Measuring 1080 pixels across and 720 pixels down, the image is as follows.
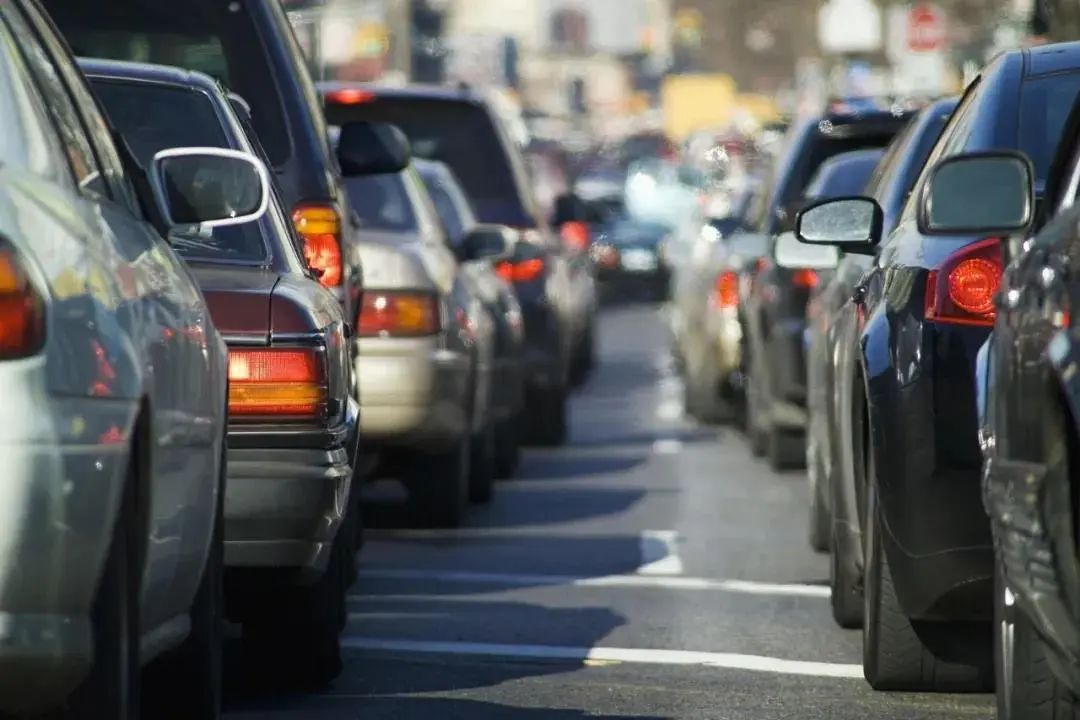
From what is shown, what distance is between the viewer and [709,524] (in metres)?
13.9

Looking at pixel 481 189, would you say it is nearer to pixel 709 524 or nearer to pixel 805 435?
pixel 805 435

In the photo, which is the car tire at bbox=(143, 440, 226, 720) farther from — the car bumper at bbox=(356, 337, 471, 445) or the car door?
the car bumper at bbox=(356, 337, 471, 445)

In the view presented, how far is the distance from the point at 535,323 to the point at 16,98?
1233 cm

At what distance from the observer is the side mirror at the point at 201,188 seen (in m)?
6.89

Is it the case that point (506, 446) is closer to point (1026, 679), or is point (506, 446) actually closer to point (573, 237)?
point (573, 237)

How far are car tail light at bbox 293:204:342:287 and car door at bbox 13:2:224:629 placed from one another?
3.50 m

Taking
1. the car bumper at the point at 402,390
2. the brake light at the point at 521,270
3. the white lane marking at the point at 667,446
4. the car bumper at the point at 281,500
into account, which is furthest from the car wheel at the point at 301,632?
the white lane marking at the point at 667,446

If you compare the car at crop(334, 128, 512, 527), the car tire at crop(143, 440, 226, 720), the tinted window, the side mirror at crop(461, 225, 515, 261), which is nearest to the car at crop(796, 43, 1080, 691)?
the car tire at crop(143, 440, 226, 720)

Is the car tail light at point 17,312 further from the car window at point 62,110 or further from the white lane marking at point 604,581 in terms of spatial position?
the white lane marking at point 604,581

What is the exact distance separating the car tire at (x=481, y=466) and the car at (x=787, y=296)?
144 cm

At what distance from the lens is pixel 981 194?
6996mm

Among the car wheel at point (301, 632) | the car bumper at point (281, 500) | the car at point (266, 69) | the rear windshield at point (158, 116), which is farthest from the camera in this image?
the car at point (266, 69)

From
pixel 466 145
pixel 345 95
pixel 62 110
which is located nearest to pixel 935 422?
pixel 62 110

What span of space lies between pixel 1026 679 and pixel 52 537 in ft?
7.05
